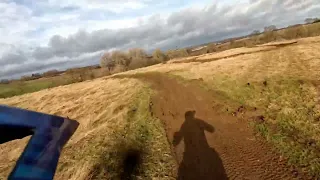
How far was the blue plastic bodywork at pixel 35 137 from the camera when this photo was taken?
2.72 meters

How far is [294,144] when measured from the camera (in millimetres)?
13445

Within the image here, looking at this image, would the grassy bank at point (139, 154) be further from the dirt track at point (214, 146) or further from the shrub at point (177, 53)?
the shrub at point (177, 53)

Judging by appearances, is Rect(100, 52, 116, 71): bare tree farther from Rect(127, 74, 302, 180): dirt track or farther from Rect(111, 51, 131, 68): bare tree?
Rect(127, 74, 302, 180): dirt track

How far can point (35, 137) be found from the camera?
2.98 meters

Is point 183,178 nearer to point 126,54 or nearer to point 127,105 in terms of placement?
point 127,105

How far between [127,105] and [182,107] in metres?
6.91

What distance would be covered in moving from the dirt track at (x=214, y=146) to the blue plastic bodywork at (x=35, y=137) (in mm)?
10152

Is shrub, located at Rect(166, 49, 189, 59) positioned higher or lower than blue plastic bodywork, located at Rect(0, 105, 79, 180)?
lower

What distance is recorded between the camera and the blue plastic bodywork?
272 cm

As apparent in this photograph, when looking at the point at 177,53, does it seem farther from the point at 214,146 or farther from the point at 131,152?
the point at 214,146

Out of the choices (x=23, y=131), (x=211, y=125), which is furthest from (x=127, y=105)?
(x=23, y=131)

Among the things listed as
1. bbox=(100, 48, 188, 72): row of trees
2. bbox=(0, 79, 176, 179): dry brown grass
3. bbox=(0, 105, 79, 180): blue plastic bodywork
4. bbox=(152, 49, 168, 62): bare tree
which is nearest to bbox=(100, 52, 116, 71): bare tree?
bbox=(100, 48, 188, 72): row of trees

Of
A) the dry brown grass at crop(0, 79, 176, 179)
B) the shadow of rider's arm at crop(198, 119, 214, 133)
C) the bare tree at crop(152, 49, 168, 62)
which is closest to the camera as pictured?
the dry brown grass at crop(0, 79, 176, 179)

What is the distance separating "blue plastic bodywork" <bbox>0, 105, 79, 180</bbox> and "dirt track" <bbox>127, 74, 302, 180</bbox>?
33.3 ft
